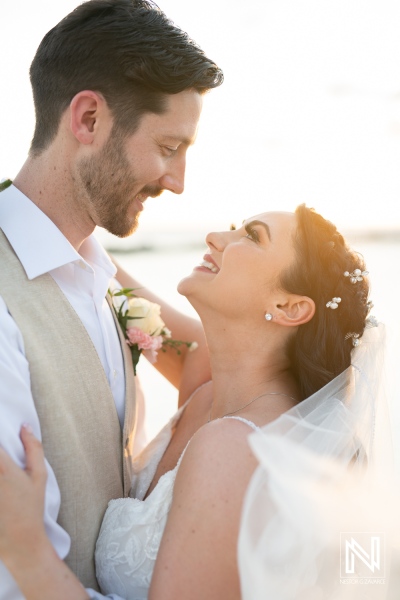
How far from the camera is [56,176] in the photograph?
2.53 meters

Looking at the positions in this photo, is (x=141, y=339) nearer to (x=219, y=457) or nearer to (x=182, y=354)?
(x=182, y=354)

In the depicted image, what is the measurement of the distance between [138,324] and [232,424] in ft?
2.54

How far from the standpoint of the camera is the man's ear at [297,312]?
260 cm

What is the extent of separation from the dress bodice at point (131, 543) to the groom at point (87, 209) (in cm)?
5

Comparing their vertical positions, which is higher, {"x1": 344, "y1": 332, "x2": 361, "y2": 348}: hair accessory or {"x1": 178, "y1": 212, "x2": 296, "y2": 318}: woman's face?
{"x1": 178, "y1": 212, "x2": 296, "y2": 318}: woman's face

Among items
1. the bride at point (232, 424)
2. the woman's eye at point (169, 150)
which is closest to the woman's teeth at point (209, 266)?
the bride at point (232, 424)

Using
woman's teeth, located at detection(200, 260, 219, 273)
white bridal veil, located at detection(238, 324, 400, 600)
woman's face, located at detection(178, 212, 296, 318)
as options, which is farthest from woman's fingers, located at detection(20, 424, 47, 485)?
woman's teeth, located at detection(200, 260, 219, 273)

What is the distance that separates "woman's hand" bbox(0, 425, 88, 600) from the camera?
5.85 ft

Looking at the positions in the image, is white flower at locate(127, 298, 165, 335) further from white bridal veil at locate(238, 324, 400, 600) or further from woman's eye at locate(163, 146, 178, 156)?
white bridal veil at locate(238, 324, 400, 600)

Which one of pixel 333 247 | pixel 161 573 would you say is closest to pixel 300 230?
pixel 333 247

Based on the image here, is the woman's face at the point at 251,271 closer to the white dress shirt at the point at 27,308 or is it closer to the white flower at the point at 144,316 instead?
the white flower at the point at 144,316

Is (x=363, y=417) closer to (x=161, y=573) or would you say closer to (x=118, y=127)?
(x=161, y=573)

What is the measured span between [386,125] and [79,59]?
13.4 m

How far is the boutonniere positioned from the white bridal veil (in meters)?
0.75
